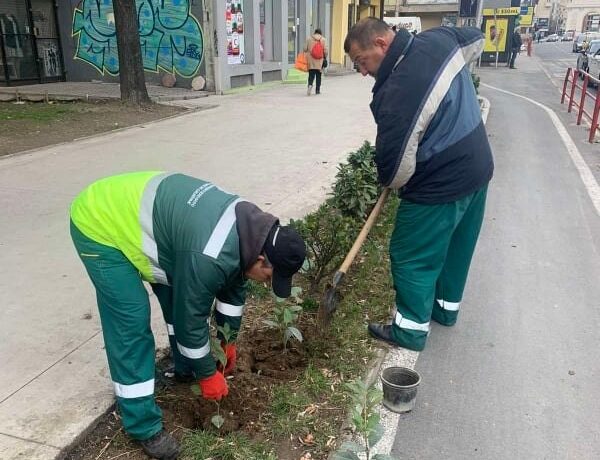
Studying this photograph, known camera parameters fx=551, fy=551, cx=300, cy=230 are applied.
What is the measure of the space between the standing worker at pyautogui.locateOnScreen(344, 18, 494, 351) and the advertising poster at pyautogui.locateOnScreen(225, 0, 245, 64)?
13.5 meters

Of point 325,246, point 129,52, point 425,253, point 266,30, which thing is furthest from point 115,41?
point 425,253

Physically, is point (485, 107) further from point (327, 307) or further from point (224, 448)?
point (224, 448)

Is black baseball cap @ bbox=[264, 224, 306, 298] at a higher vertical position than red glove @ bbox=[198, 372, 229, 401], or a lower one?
higher

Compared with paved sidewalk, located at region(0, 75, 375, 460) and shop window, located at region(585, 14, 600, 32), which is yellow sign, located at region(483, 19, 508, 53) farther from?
shop window, located at region(585, 14, 600, 32)

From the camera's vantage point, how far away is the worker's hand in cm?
285

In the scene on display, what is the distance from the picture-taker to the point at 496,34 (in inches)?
1196

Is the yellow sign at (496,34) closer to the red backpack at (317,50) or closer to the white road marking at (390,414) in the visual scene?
the red backpack at (317,50)

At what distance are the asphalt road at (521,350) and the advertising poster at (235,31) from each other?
38.0 ft

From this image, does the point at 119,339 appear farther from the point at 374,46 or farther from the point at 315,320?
the point at 374,46

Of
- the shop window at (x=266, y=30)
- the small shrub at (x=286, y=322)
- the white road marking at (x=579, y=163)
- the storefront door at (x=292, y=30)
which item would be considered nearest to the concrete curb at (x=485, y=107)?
the white road marking at (x=579, y=163)

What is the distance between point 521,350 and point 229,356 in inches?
73.5

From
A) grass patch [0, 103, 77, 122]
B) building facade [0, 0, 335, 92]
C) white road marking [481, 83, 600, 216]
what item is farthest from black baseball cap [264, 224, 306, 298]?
building facade [0, 0, 335, 92]

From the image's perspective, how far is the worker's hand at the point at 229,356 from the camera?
112 inches

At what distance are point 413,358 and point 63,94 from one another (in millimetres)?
12605
